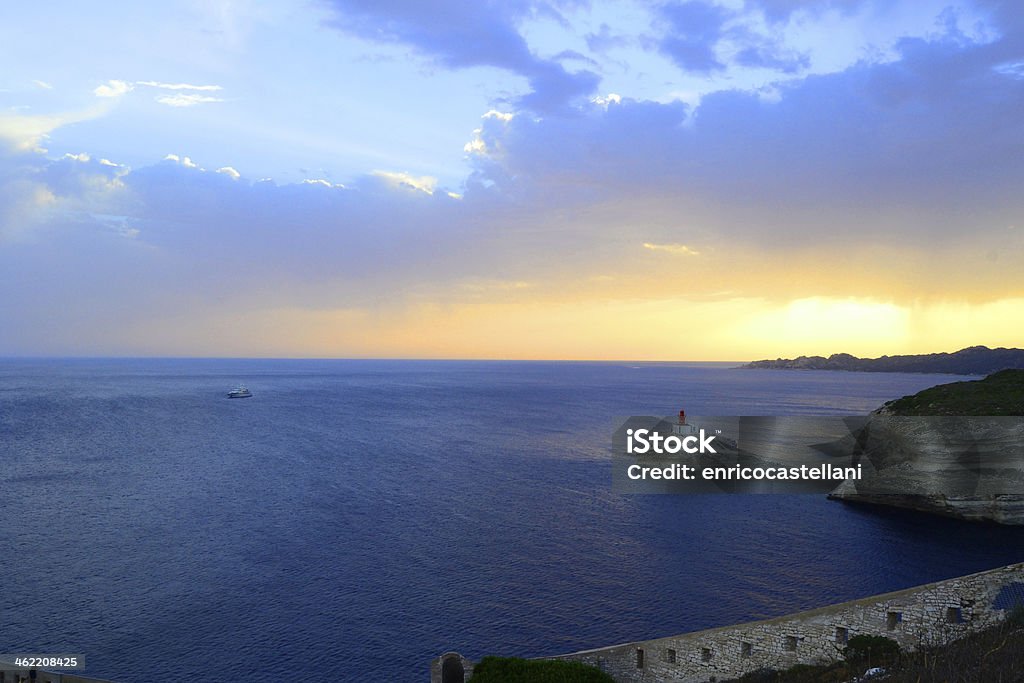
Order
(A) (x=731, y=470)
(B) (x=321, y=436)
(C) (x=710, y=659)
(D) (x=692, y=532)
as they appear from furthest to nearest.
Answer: (B) (x=321, y=436), (A) (x=731, y=470), (D) (x=692, y=532), (C) (x=710, y=659)

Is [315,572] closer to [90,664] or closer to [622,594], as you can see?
[90,664]

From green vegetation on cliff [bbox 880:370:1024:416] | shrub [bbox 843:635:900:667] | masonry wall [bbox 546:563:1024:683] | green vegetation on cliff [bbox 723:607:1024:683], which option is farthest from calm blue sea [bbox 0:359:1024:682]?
green vegetation on cliff [bbox 880:370:1024:416]

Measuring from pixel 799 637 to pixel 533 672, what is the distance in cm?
1055

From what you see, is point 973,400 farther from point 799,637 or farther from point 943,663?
point 943,663

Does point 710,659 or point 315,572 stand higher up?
point 710,659

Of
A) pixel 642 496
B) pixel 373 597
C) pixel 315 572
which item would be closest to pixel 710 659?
pixel 373 597

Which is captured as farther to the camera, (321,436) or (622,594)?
(321,436)

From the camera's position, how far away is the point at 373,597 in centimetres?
3719

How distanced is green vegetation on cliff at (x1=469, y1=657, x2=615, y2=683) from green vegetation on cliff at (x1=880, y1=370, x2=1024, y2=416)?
60586mm

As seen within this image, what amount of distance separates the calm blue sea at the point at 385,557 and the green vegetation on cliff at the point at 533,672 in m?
9.87

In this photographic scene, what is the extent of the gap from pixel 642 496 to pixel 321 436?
60.3 meters

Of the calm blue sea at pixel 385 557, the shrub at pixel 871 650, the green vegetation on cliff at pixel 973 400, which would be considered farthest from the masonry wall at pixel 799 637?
the green vegetation on cliff at pixel 973 400

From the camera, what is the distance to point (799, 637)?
22.8 m

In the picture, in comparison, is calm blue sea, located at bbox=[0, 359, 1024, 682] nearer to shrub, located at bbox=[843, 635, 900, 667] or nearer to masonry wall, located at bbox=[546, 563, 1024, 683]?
masonry wall, located at bbox=[546, 563, 1024, 683]
